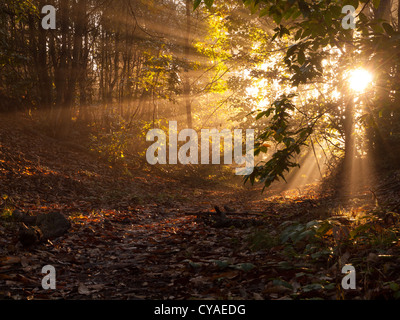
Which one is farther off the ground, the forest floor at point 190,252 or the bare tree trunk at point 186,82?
the bare tree trunk at point 186,82

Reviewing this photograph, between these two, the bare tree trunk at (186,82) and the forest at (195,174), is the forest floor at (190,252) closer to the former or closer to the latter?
the forest at (195,174)

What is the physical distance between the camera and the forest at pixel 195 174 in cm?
298

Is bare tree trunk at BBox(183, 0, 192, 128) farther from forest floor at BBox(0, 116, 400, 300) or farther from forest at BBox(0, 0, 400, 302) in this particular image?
forest floor at BBox(0, 116, 400, 300)

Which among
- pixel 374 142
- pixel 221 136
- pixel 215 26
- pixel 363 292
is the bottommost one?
pixel 363 292

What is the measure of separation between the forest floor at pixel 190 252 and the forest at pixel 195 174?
22mm

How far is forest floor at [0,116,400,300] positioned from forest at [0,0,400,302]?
0.02m

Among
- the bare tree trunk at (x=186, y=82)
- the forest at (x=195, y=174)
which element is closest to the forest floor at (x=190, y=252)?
the forest at (x=195, y=174)

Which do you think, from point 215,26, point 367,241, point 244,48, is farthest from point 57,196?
point 215,26

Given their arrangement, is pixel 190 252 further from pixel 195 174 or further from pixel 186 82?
pixel 186 82

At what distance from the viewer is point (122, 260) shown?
3955mm
